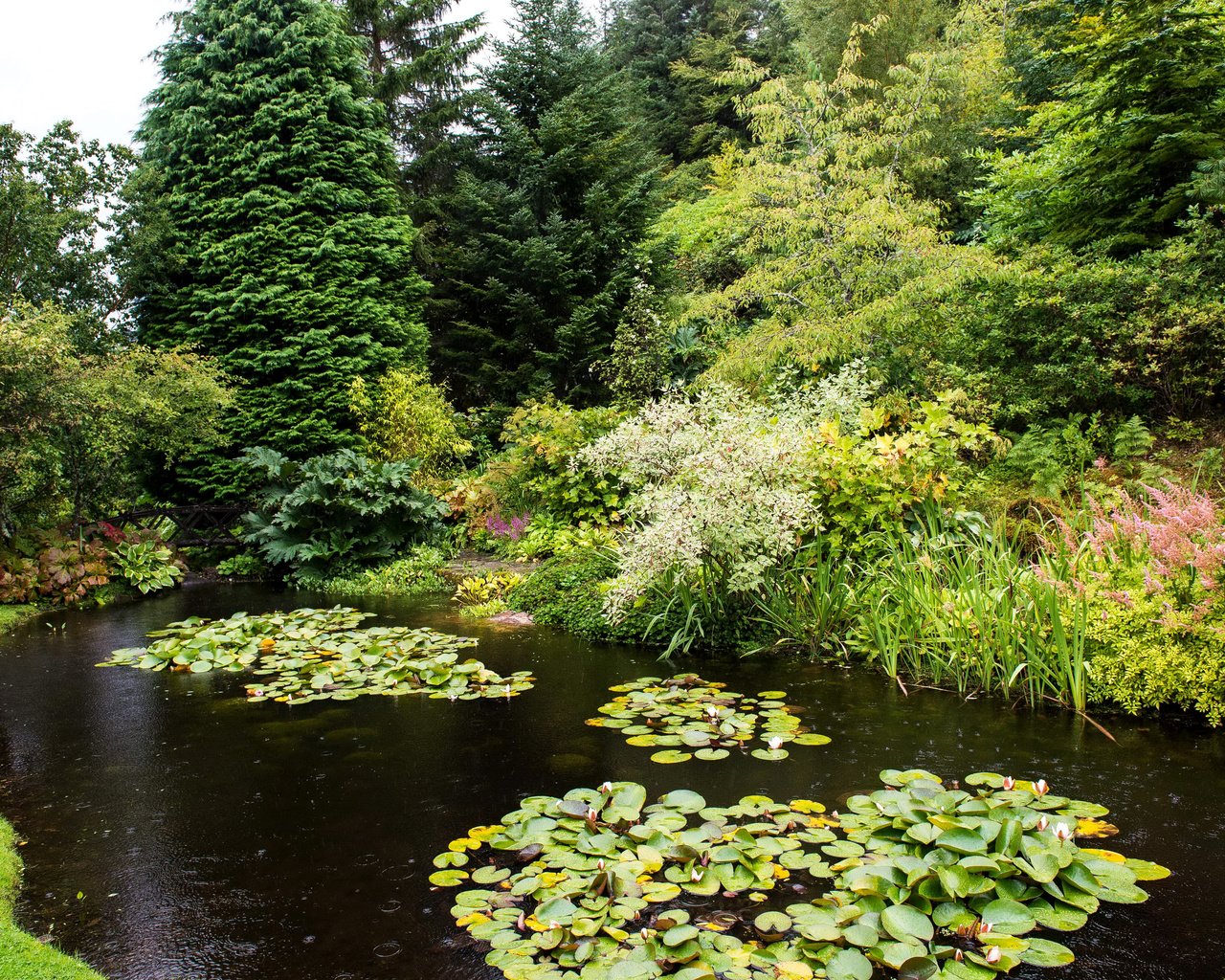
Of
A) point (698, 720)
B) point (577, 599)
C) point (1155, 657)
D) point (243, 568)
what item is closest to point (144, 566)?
point (243, 568)

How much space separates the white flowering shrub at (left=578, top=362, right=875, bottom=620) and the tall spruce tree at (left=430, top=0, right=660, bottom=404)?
24.8 feet

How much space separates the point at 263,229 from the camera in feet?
36.9

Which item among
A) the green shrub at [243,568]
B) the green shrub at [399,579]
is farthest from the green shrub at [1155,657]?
the green shrub at [243,568]

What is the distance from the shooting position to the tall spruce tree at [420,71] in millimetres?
14234

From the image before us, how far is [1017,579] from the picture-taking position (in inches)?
178

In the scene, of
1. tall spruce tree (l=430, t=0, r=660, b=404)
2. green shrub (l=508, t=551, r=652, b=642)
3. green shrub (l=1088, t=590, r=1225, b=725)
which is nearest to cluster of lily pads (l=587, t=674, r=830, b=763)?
green shrub (l=508, t=551, r=652, b=642)

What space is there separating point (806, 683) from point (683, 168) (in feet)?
58.9

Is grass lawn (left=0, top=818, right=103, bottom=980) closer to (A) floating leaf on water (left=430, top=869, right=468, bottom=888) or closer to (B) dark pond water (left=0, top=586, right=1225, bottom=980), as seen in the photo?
(B) dark pond water (left=0, top=586, right=1225, bottom=980)

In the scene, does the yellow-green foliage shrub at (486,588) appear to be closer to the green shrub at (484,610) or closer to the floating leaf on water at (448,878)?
the green shrub at (484,610)

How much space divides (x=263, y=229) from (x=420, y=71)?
5113 millimetres

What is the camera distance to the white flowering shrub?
15.9ft

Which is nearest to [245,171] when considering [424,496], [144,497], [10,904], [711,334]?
[144,497]

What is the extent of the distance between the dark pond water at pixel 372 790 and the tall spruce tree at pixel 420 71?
1175 centimetres

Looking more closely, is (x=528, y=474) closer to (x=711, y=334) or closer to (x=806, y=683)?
(x=711, y=334)
